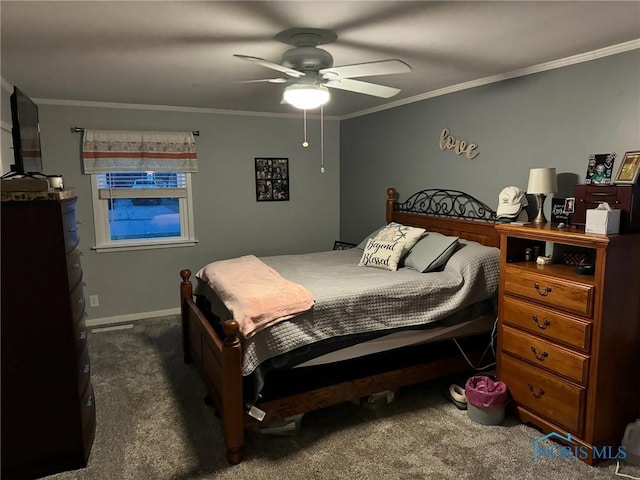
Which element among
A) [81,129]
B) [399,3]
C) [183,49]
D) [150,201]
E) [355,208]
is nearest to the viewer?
[399,3]

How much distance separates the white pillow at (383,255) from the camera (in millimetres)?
3342

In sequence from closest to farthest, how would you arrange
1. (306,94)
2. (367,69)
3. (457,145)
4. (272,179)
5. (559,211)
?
(367,69)
(306,94)
(559,211)
(457,145)
(272,179)

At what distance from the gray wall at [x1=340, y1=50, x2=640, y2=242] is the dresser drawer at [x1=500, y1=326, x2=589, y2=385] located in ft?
3.21

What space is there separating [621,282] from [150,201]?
164 inches

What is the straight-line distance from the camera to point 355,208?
519 centimetres

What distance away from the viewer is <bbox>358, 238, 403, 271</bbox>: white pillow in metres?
3.34

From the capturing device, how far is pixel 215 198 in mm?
4844

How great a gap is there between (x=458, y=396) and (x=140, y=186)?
3618 millimetres

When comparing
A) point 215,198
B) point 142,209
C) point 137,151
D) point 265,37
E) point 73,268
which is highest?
point 265,37

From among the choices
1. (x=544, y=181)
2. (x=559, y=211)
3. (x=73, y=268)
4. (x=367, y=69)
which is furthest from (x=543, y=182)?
(x=73, y=268)

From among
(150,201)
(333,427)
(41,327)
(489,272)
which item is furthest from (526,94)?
(150,201)

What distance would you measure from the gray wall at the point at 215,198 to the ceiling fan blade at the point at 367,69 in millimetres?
2642

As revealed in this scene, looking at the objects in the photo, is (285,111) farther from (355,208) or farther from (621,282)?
(621,282)

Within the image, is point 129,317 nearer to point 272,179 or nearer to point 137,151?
point 137,151
